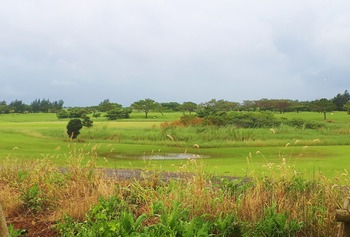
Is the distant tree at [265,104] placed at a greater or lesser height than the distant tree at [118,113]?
greater

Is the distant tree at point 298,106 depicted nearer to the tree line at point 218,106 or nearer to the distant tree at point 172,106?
Answer: the tree line at point 218,106

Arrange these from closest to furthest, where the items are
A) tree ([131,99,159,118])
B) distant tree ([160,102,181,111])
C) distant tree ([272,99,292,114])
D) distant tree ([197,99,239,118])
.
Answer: distant tree ([197,99,239,118]), tree ([131,99,159,118]), distant tree ([272,99,292,114]), distant tree ([160,102,181,111])

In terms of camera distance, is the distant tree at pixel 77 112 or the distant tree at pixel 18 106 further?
the distant tree at pixel 18 106

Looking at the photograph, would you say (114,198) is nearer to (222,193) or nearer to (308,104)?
(222,193)

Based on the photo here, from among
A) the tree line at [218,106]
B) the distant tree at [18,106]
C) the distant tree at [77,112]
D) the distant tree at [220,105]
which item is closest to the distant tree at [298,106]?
the tree line at [218,106]

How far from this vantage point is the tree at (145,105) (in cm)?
6550

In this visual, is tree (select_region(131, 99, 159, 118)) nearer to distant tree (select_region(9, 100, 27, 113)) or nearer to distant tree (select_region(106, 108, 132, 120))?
distant tree (select_region(106, 108, 132, 120))

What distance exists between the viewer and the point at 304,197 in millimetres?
6914

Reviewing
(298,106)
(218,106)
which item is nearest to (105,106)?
(218,106)

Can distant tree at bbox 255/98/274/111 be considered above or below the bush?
above

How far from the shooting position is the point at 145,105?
6650 centimetres

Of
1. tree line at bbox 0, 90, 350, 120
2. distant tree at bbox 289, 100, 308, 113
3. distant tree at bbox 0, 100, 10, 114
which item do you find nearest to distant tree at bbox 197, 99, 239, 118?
tree line at bbox 0, 90, 350, 120

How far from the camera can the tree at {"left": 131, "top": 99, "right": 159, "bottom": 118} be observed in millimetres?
65500

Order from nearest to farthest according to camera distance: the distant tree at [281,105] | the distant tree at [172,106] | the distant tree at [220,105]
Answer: the distant tree at [220,105] → the distant tree at [281,105] → the distant tree at [172,106]
